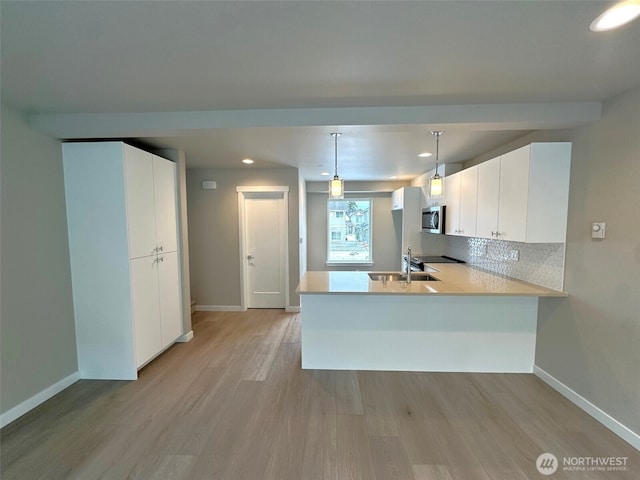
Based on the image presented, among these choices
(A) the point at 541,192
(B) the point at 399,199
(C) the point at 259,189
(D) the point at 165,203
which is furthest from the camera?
(B) the point at 399,199

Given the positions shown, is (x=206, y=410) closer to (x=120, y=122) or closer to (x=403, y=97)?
(x=120, y=122)

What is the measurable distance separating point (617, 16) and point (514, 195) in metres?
1.52

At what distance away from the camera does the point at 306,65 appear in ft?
5.27

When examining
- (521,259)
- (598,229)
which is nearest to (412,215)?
(521,259)

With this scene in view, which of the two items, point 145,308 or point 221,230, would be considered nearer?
point 145,308

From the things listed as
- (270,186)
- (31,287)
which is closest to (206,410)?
(31,287)

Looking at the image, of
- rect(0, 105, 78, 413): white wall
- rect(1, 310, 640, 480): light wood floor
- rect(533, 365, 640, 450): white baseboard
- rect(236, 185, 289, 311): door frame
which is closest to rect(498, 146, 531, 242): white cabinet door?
rect(533, 365, 640, 450): white baseboard

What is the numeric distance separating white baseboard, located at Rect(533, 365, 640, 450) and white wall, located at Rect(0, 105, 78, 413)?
4.47 meters

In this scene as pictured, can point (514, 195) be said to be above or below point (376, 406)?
above

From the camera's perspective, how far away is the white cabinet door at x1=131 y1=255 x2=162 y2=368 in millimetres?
2725

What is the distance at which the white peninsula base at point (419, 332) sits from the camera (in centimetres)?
280

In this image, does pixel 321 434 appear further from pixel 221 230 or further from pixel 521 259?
pixel 221 230

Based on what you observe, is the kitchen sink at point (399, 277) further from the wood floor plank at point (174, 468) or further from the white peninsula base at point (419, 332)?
the wood floor plank at point (174, 468)

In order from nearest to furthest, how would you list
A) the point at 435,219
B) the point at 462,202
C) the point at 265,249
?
1. the point at 462,202
2. the point at 435,219
3. the point at 265,249
